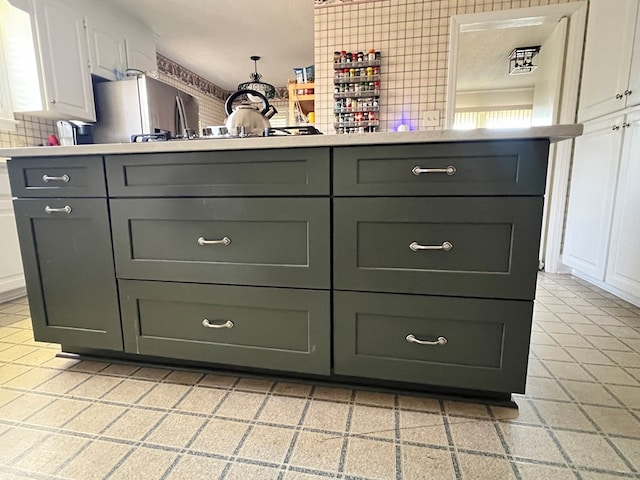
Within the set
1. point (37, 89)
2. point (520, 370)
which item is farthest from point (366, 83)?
point (37, 89)

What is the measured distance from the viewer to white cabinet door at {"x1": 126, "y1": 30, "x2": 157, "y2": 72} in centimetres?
330

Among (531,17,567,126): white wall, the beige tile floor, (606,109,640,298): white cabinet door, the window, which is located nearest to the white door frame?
(531,17,567,126): white wall

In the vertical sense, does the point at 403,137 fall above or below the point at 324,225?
above

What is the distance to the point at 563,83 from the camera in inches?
109

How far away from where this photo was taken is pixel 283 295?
115cm

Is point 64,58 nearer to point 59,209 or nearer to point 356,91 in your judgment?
point 59,209

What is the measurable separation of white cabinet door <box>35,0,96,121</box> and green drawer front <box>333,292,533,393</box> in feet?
9.16

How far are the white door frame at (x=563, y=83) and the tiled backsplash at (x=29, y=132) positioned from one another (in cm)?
317

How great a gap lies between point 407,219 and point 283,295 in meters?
0.47

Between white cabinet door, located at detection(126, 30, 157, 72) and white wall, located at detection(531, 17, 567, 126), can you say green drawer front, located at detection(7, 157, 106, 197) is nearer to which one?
white cabinet door, located at detection(126, 30, 157, 72)

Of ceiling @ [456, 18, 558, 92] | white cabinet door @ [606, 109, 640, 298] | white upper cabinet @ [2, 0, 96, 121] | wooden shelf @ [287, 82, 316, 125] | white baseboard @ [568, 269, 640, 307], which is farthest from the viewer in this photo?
ceiling @ [456, 18, 558, 92]

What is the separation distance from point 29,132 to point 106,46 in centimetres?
101

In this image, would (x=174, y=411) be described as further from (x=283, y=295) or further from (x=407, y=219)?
(x=407, y=219)

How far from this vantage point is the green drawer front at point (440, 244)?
985 mm
